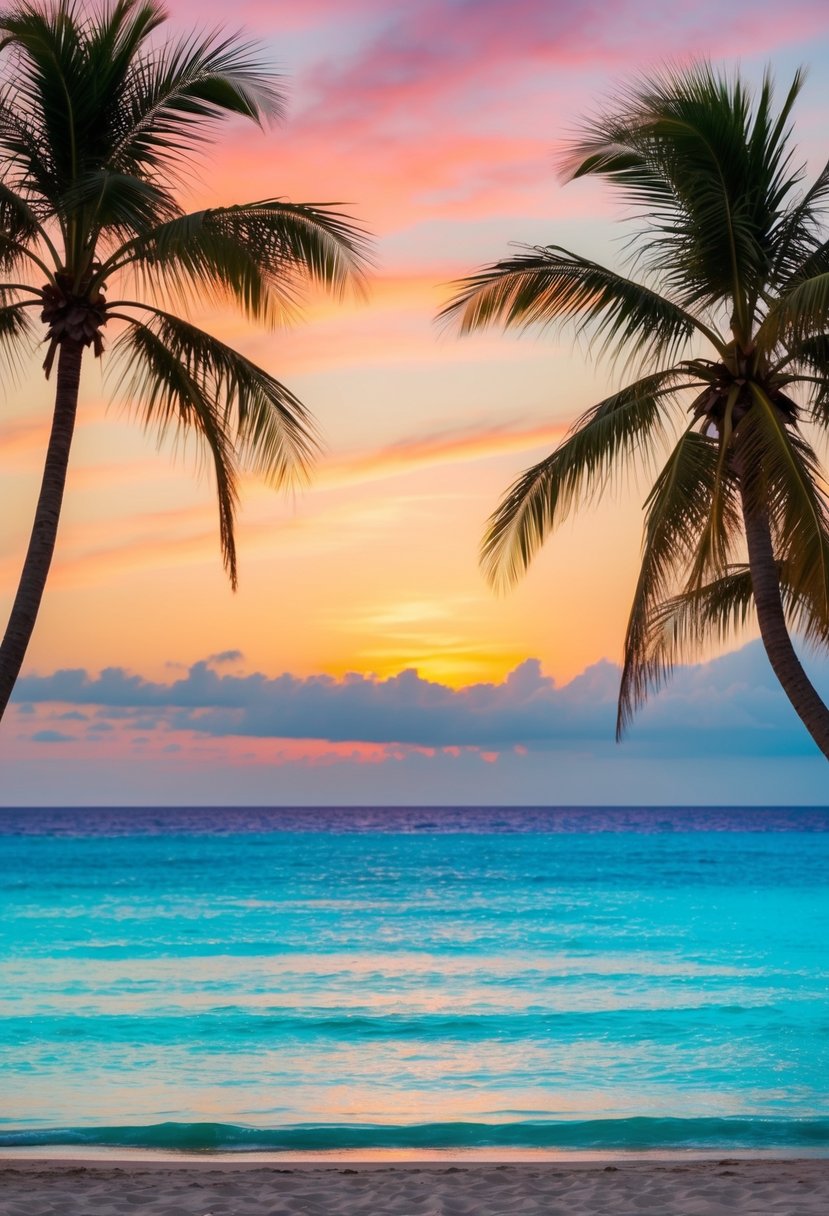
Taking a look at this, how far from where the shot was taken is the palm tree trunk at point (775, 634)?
8586 mm

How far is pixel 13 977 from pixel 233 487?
13458 millimetres

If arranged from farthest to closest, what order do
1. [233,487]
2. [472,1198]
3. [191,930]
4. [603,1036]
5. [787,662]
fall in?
[191,930] < [603,1036] < [233,487] < [787,662] < [472,1198]

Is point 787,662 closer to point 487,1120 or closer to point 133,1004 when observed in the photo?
point 487,1120

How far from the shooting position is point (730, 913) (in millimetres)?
33000

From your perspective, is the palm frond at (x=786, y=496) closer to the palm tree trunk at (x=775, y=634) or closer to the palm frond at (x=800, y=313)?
the palm tree trunk at (x=775, y=634)

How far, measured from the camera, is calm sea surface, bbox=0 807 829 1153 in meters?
10.8

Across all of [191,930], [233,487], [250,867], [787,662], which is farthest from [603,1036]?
[250,867]

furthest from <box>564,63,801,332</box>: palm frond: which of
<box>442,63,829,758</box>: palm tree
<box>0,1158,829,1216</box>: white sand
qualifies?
<box>0,1158,829,1216</box>: white sand

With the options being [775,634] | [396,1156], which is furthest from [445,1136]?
[775,634]

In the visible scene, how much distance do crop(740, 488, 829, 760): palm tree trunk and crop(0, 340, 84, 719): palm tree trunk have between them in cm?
524

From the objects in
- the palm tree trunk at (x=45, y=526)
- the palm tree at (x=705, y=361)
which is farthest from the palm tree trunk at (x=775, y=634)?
the palm tree trunk at (x=45, y=526)

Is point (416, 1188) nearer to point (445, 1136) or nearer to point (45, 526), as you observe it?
point (445, 1136)

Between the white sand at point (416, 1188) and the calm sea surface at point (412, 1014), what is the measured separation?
1536mm

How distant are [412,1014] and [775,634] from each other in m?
9.72
